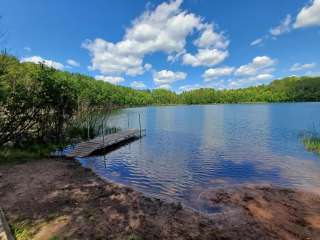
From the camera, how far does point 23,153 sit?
15211 mm

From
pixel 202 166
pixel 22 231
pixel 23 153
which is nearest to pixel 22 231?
pixel 22 231

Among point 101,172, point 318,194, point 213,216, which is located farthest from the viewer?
point 101,172

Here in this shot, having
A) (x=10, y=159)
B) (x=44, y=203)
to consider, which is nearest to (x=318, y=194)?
(x=44, y=203)

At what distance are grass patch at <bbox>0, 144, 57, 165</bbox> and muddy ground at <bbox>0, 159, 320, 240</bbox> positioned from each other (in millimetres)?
3334

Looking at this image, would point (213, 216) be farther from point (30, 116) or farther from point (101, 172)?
point (30, 116)

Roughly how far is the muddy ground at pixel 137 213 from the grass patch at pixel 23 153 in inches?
131

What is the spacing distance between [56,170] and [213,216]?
28.6 ft

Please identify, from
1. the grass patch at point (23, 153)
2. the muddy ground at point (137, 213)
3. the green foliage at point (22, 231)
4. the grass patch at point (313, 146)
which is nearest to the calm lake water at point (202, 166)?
the grass patch at point (313, 146)

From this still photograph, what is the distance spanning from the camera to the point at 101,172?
13.1m

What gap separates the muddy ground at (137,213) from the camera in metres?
5.84

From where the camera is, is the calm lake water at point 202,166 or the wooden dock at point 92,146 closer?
the calm lake water at point 202,166

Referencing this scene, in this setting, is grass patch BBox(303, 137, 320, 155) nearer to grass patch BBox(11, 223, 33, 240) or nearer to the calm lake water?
the calm lake water

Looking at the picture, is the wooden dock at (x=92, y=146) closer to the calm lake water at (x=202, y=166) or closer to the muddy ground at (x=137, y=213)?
the calm lake water at (x=202, y=166)

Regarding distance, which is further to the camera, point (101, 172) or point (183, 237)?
point (101, 172)
